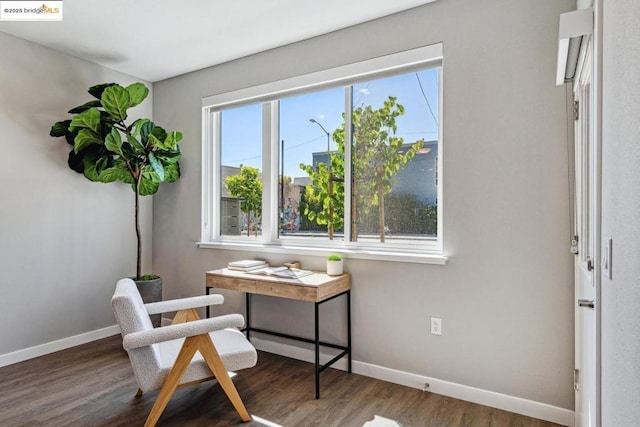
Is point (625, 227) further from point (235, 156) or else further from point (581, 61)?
point (235, 156)

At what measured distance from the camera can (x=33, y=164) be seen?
318cm

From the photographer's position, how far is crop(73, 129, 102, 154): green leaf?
311 cm

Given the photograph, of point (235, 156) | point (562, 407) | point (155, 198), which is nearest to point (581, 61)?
point (562, 407)

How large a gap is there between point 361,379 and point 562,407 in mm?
1233

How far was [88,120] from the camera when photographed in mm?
3094

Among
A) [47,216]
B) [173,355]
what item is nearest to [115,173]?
[47,216]

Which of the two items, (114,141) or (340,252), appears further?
(114,141)

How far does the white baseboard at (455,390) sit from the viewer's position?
2.19m

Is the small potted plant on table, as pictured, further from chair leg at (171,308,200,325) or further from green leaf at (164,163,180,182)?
green leaf at (164,163,180,182)

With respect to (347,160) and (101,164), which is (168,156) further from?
(347,160)

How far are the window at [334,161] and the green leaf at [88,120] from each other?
95cm

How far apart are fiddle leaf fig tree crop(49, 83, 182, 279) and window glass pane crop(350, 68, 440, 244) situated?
1.76 m

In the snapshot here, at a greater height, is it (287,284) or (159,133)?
(159,133)

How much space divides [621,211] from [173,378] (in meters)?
2.12
